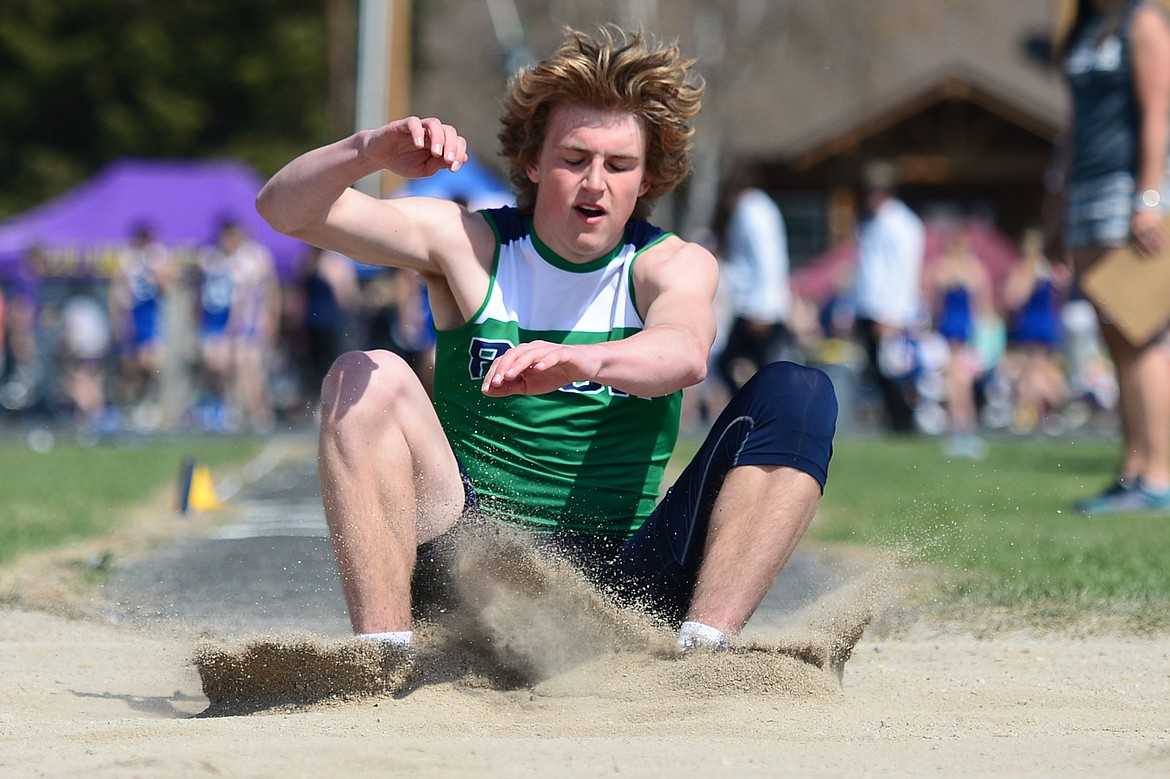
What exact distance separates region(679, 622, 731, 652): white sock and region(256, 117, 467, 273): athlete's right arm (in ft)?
3.67

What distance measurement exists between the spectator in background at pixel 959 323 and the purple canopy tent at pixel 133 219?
9875mm

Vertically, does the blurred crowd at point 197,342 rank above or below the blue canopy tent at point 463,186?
below

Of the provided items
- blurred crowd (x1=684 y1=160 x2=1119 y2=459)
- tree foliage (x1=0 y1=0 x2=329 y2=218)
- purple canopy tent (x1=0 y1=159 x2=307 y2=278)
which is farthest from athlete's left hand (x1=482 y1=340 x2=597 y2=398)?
tree foliage (x1=0 y1=0 x2=329 y2=218)

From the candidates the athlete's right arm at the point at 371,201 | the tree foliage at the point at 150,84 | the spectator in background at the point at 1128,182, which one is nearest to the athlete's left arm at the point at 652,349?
the athlete's right arm at the point at 371,201

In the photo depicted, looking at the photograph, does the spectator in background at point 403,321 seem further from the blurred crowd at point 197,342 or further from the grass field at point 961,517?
the grass field at point 961,517

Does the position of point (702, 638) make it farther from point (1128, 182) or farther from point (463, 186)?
point (463, 186)

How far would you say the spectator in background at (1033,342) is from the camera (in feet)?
53.3

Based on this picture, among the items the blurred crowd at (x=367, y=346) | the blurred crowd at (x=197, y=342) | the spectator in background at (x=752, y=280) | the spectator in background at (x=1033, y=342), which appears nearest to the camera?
the spectator in background at (x=752, y=280)

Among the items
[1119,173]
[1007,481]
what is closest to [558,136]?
[1119,173]

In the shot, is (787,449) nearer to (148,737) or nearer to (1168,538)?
(148,737)

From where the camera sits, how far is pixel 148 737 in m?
2.88

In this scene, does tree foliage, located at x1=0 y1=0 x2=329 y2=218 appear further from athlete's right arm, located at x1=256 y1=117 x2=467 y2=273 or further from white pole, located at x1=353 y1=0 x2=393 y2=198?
athlete's right arm, located at x1=256 y1=117 x2=467 y2=273

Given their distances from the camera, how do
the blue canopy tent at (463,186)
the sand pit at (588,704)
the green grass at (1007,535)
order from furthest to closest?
the blue canopy tent at (463,186), the green grass at (1007,535), the sand pit at (588,704)

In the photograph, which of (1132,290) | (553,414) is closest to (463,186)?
(1132,290)
